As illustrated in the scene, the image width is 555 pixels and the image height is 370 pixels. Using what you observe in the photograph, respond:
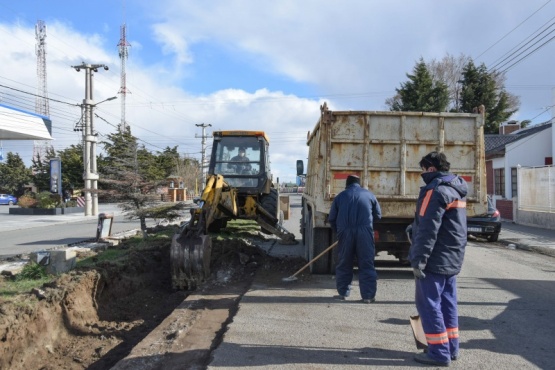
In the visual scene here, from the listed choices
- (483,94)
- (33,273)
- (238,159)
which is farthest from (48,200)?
(483,94)

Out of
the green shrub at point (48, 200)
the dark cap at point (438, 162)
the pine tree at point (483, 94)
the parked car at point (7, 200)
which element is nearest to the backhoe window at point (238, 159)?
the dark cap at point (438, 162)

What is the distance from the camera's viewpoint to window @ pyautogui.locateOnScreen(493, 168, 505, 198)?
27984 mm

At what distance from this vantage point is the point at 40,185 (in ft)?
165

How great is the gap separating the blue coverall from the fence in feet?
54.7

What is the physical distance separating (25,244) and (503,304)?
1339 centimetres

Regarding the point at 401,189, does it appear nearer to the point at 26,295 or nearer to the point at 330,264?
the point at 330,264

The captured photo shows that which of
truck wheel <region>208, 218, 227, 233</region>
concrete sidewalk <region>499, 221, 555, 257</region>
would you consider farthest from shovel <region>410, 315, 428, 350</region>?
concrete sidewalk <region>499, 221, 555, 257</region>

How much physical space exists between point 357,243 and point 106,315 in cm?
370

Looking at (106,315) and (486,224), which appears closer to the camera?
(106,315)

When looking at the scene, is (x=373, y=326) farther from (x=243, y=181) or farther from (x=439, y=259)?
(x=243, y=181)

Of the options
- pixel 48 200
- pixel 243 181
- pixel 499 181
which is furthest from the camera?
pixel 48 200

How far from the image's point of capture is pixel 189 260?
8.30 meters

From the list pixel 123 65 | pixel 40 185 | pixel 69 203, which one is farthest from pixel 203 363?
pixel 123 65

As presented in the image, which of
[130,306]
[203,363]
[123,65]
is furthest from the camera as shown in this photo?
[123,65]
